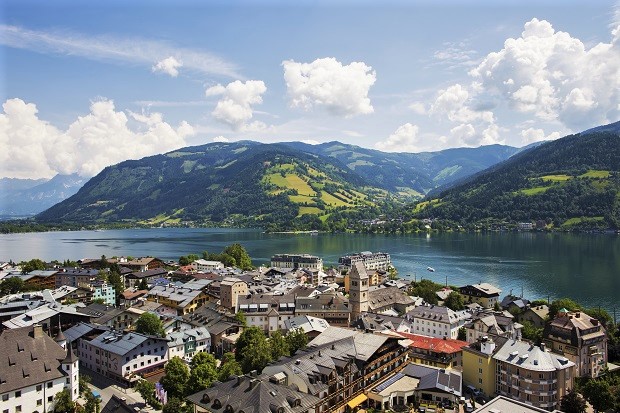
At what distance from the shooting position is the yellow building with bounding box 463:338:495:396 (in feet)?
113

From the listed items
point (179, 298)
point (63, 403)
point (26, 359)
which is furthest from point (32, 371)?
point (179, 298)

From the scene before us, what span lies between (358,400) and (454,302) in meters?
33.3

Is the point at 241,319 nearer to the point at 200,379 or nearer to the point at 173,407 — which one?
the point at 200,379

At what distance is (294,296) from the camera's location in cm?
5481

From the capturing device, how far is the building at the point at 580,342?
38438 millimetres

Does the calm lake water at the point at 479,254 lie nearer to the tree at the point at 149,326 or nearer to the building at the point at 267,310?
the building at the point at 267,310

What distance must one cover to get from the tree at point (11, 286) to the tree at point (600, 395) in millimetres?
65412

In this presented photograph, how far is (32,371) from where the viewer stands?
28.1 metres

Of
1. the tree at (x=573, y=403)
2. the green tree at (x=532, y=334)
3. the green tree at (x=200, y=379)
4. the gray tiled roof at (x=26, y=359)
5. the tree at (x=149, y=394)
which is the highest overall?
the gray tiled roof at (x=26, y=359)

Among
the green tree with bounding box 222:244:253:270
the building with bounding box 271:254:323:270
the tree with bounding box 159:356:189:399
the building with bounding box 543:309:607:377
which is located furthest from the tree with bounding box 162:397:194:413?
the green tree with bounding box 222:244:253:270

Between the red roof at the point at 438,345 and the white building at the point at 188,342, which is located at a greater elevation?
the white building at the point at 188,342

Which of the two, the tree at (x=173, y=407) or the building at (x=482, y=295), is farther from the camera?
the building at (x=482, y=295)

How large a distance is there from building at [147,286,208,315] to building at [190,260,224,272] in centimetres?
2277

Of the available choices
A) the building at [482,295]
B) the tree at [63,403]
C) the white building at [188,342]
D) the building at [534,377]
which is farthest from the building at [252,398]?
the building at [482,295]
